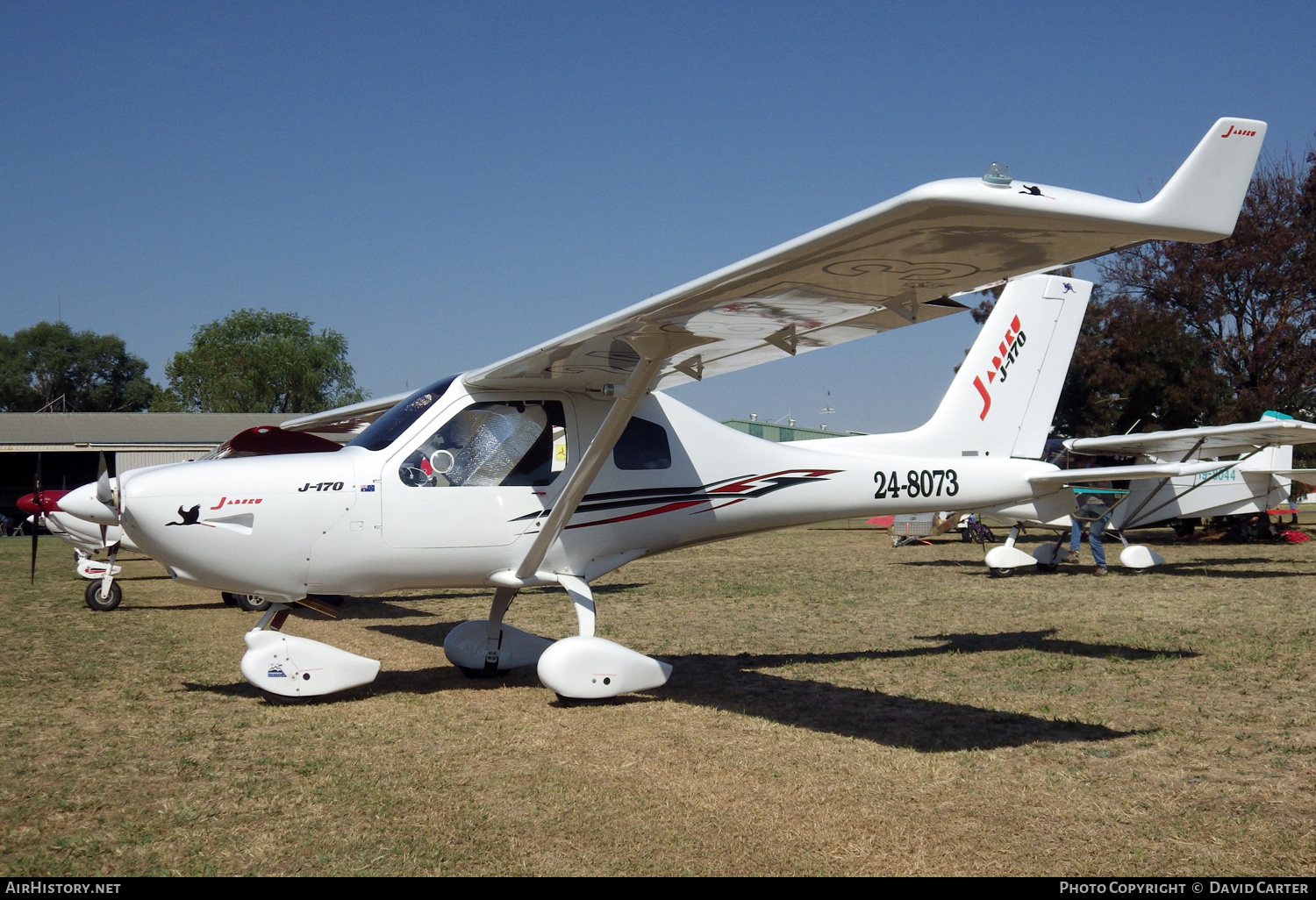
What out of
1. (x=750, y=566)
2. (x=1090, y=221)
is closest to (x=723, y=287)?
(x=1090, y=221)

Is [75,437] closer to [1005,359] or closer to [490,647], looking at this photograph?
[490,647]

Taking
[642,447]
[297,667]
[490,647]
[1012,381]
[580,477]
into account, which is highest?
[1012,381]

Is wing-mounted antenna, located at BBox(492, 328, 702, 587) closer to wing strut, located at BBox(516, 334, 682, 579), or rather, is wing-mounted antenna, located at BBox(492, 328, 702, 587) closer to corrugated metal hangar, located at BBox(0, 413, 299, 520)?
wing strut, located at BBox(516, 334, 682, 579)

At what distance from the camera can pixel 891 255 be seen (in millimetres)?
4375

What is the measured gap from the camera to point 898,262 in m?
4.48

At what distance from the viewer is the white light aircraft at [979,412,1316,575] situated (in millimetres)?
15141

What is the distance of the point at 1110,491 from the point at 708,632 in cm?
1079

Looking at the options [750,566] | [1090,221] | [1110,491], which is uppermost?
[1090,221]

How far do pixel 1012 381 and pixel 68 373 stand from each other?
88770mm

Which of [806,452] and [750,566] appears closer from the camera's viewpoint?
[806,452]

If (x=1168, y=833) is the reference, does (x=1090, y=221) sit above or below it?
above

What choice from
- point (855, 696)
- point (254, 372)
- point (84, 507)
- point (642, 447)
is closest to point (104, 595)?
point (84, 507)

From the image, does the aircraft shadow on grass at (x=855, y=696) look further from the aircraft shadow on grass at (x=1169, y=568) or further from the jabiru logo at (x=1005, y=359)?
the aircraft shadow on grass at (x=1169, y=568)

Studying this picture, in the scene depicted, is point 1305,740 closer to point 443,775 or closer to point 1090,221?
point 1090,221
